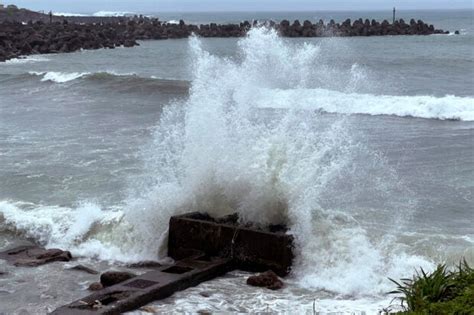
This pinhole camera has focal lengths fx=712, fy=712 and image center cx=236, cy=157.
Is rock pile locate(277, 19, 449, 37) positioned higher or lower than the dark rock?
higher

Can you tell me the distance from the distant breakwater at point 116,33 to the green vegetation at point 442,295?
36541 millimetres

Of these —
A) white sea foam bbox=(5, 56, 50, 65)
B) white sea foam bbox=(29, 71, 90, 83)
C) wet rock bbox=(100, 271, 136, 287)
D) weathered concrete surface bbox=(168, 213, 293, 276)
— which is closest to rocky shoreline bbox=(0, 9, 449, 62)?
white sea foam bbox=(5, 56, 50, 65)

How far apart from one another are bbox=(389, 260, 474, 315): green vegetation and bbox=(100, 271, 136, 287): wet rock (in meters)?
2.94

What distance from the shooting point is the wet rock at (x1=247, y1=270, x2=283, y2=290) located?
6.32 metres

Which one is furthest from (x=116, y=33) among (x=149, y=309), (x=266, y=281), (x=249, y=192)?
(x=149, y=309)

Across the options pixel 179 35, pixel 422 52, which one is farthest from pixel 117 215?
pixel 179 35

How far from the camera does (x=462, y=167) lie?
441 inches

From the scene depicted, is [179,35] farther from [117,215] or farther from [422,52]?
[117,215]

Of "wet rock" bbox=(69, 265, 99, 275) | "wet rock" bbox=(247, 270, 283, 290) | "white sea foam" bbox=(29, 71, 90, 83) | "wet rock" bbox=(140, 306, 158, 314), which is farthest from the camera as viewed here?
"white sea foam" bbox=(29, 71, 90, 83)

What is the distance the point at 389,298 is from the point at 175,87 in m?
19.9

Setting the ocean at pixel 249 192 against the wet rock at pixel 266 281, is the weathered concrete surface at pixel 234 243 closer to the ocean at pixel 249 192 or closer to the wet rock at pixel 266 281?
the ocean at pixel 249 192

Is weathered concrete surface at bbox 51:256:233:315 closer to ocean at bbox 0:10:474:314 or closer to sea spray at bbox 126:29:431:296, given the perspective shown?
ocean at bbox 0:10:474:314

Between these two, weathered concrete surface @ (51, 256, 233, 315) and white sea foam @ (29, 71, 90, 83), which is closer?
weathered concrete surface @ (51, 256, 233, 315)

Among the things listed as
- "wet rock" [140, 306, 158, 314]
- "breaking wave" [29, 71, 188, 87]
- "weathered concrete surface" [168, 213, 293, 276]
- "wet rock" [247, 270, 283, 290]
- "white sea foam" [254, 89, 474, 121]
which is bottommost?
"wet rock" [140, 306, 158, 314]
